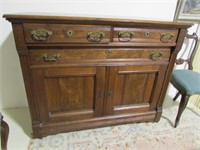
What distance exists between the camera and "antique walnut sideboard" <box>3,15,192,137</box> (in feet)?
3.27

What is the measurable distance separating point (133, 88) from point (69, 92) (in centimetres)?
56

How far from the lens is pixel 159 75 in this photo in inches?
52.9

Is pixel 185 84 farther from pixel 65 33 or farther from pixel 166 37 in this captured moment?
pixel 65 33

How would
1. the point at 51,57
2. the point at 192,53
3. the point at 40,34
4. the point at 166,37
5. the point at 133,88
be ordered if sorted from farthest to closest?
the point at 192,53 < the point at 133,88 < the point at 166,37 < the point at 51,57 < the point at 40,34

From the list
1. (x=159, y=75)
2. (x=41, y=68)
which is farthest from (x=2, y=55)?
(x=159, y=75)

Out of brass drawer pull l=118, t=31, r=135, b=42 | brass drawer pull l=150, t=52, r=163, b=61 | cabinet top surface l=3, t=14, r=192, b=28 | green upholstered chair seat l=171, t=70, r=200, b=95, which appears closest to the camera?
cabinet top surface l=3, t=14, r=192, b=28

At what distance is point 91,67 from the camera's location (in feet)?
3.82

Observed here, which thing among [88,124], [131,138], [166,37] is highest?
[166,37]

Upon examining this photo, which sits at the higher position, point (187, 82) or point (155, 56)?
point (155, 56)

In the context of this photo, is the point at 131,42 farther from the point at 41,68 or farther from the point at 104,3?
the point at 41,68

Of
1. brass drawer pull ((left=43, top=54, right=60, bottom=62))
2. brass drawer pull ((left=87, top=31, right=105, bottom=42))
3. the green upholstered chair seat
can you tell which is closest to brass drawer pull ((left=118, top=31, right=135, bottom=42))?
brass drawer pull ((left=87, top=31, right=105, bottom=42))

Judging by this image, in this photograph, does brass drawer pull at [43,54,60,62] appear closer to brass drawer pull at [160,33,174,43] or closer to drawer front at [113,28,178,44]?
drawer front at [113,28,178,44]

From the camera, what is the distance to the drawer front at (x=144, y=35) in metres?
1.10

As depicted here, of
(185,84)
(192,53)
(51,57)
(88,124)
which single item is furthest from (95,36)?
(192,53)
